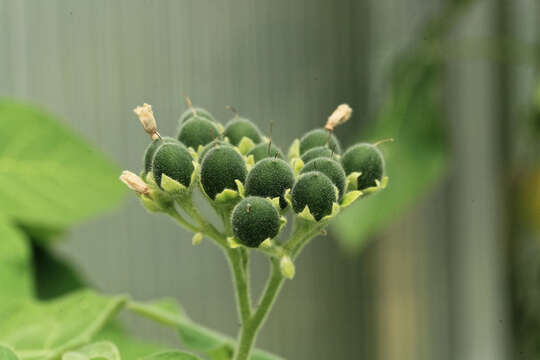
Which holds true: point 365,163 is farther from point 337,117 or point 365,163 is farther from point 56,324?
point 56,324

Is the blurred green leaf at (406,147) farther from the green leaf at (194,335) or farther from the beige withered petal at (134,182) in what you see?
the beige withered petal at (134,182)

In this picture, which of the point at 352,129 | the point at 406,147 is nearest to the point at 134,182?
the point at 406,147

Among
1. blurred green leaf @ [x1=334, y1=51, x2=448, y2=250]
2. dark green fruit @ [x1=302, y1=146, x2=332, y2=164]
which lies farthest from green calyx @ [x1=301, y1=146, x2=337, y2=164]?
blurred green leaf @ [x1=334, y1=51, x2=448, y2=250]

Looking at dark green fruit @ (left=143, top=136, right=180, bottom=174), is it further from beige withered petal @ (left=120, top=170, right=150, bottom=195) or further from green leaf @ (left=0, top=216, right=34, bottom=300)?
green leaf @ (left=0, top=216, right=34, bottom=300)

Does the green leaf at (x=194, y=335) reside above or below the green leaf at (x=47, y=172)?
below

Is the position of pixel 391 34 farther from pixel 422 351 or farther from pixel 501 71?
pixel 422 351

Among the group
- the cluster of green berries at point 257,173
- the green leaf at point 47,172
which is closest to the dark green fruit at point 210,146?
the cluster of green berries at point 257,173

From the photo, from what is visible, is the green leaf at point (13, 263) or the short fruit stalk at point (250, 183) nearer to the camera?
the short fruit stalk at point (250, 183)

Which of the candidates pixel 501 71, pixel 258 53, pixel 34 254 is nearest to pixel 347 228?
pixel 258 53
